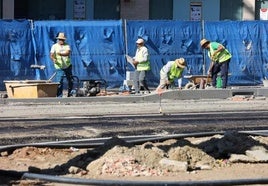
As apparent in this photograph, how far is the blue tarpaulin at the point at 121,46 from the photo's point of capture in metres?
24.3

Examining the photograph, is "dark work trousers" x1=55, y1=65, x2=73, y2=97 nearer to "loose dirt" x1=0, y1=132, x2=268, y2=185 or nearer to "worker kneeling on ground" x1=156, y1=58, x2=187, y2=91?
"worker kneeling on ground" x1=156, y1=58, x2=187, y2=91

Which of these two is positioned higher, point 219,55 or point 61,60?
point 219,55

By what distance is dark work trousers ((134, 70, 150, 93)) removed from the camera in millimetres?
22297

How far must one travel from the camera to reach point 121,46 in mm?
25719

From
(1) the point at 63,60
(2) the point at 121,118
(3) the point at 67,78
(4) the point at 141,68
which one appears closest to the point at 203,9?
(4) the point at 141,68

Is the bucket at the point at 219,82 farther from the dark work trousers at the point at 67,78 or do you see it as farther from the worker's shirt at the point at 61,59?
the worker's shirt at the point at 61,59

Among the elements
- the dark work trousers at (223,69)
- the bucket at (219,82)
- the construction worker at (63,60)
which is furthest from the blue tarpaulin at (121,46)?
the dark work trousers at (223,69)

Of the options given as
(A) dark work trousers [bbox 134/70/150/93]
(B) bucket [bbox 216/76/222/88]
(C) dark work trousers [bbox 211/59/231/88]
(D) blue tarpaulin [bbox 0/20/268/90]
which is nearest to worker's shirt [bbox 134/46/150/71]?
(A) dark work trousers [bbox 134/70/150/93]

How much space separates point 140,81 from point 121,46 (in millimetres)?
3691

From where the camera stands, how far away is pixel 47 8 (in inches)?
1283

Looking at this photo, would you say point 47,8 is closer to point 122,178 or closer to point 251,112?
point 251,112

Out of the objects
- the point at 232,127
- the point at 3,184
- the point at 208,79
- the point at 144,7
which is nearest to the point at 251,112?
the point at 232,127

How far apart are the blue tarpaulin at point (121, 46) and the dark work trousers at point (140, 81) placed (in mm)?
2679

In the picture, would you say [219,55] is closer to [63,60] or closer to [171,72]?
[171,72]
